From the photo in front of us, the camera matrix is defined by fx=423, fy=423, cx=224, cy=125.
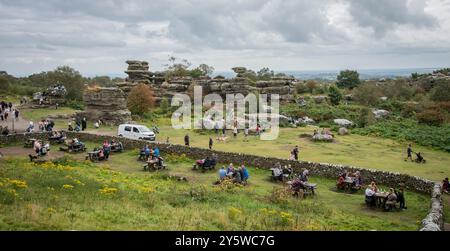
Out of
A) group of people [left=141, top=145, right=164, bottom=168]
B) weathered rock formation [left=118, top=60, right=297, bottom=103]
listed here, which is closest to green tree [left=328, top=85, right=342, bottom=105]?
weathered rock formation [left=118, top=60, right=297, bottom=103]

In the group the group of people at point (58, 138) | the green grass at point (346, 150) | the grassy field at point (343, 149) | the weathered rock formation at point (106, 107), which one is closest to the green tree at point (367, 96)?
the grassy field at point (343, 149)

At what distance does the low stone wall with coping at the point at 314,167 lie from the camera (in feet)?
58.2

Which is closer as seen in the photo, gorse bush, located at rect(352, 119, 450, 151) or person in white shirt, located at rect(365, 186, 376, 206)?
person in white shirt, located at rect(365, 186, 376, 206)

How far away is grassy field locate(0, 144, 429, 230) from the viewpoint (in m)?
12.2

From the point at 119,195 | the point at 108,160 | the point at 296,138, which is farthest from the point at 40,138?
the point at 296,138

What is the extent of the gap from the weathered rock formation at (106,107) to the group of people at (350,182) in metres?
32.0

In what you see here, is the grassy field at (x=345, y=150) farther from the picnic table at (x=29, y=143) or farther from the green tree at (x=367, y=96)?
the green tree at (x=367, y=96)

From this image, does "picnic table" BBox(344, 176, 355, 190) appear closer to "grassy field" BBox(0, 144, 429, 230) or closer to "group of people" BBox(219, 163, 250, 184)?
"grassy field" BBox(0, 144, 429, 230)

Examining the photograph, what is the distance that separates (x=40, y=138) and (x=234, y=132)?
16517 millimetres

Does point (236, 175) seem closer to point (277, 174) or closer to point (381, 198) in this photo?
point (277, 174)

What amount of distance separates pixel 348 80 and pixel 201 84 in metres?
62.8

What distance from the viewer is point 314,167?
23641 mm

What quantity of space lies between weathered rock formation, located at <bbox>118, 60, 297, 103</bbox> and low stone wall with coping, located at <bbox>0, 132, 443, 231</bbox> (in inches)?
1586
